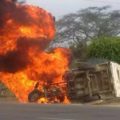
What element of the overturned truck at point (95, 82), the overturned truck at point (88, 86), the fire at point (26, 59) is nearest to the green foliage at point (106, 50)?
the fire at point (26, 59)

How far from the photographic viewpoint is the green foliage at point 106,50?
35531 millimetres

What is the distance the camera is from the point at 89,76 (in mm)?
28625

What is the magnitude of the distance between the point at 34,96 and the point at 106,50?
8.56m

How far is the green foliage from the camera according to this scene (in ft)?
117

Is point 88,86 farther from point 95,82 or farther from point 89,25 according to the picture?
point 89,25

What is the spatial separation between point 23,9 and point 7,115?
47.0 ft

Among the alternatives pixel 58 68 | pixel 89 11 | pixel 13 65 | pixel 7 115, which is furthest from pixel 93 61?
pixel 89 11

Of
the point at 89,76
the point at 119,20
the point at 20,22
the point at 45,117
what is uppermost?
the point at 119,20

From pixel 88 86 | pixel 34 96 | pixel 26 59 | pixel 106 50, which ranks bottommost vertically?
pixel 34 96

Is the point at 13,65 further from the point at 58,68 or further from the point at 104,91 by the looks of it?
the point at 104,91

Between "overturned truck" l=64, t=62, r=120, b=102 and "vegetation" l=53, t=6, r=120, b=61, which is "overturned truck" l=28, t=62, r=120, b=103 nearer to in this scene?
"overturned truck" l=64, t=62, r=120, b=102

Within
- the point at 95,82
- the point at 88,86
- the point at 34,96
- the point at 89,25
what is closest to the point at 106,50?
the point at 95,82

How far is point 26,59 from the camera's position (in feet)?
96.1

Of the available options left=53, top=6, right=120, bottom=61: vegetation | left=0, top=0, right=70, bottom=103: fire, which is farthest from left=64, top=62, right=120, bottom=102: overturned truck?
left=53, top=6, right=120, bottom=61: vegetation
